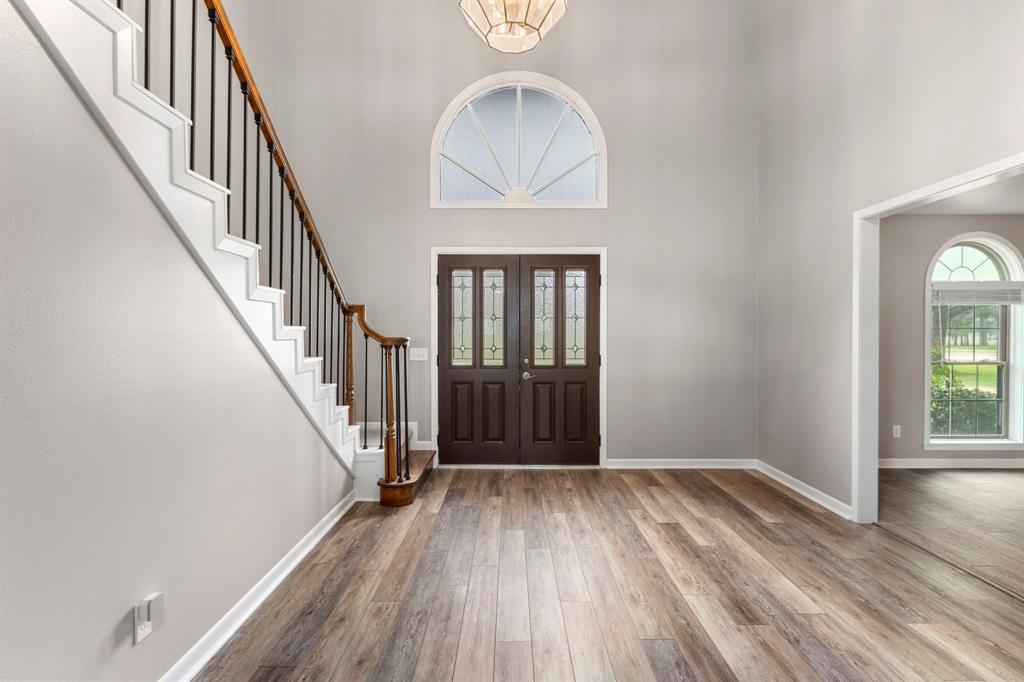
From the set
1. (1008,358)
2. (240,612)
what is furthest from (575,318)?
(1008,358)

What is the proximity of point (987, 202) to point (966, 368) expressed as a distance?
183cm

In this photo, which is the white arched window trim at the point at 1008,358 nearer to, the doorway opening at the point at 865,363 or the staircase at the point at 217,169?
the doorway opening at the point at 865,363

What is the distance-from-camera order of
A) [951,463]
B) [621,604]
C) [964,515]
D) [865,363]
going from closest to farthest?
[621,604]
[865,363]
[964,515]
[951,463]

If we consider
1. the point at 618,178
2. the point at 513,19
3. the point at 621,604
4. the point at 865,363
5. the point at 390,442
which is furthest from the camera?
the point at 618,178

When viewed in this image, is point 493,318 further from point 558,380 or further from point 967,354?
point 967,354

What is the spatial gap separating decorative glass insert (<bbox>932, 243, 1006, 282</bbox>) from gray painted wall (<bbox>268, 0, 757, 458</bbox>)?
227cm

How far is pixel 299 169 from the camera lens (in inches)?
191

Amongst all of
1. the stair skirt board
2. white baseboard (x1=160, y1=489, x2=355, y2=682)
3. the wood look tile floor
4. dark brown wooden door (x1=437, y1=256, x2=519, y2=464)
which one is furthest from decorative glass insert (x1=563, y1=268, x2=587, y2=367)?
the stair skirt board

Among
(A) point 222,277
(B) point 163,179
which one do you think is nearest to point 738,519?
(A) point 222,277

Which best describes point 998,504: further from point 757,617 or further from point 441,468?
point 441,468

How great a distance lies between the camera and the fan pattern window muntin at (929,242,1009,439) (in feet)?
17.1

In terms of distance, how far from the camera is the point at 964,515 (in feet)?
12.0

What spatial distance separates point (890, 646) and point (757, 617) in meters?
0.51

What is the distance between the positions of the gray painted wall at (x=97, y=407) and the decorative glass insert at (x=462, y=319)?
2794mm
